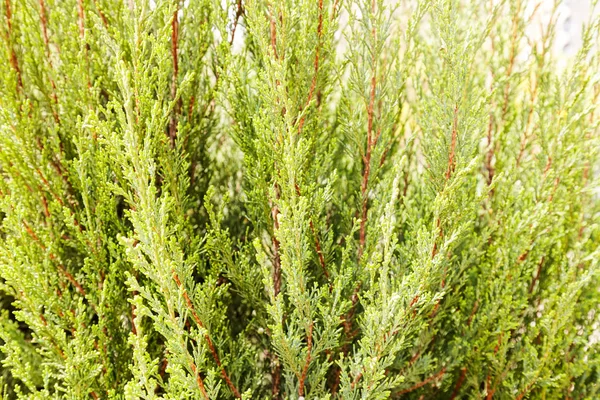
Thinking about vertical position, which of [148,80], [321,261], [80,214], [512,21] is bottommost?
[321,261]

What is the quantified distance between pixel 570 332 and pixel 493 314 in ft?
1.73

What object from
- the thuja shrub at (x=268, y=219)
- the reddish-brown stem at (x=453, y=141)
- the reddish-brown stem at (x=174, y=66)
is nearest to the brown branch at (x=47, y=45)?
the thuja shrub at (x=268, y=219)

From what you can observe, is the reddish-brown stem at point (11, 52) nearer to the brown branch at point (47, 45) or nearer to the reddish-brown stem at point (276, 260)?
the brown branch at point (47, 45)

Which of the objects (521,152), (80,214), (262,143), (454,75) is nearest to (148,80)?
(262,143)

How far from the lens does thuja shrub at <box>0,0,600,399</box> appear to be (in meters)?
1.49

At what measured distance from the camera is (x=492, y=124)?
9.17 ft

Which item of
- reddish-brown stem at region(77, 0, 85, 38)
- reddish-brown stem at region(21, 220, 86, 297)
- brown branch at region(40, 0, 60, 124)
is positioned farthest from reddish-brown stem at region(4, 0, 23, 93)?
reddish-brown stem at region(21, 220, 86, 297)

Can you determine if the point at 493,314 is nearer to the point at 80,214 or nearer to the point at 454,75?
the point at 454,75

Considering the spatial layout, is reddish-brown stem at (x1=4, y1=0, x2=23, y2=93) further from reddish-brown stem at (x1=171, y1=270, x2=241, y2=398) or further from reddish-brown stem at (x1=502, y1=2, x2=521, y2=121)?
reddish-brown stem at (x1=502, y1=2, x2=521, y2=121)

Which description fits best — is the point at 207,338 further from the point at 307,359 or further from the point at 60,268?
the point at 60,268

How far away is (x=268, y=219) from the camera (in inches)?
71.8

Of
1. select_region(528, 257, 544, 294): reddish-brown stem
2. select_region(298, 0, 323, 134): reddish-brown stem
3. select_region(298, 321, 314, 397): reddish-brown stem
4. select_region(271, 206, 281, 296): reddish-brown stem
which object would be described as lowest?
select_region(298, 321, 314, 397): reddish-brown stem

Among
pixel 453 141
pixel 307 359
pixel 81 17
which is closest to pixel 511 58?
pixel 453 141

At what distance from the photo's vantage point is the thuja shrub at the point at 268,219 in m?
1.49
